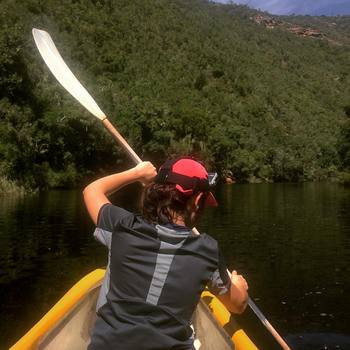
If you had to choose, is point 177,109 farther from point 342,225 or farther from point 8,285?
point 8,285

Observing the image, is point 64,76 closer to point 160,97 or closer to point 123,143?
point 123,143

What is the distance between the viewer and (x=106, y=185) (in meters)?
3.29

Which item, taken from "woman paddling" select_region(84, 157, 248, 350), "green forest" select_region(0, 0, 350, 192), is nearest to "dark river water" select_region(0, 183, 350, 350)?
"green forest" select_region(0, 0, 350, 192)

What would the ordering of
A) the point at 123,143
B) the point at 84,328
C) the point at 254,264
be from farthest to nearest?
the point at 254,264 → the point at 123,143 → the point at 84,328

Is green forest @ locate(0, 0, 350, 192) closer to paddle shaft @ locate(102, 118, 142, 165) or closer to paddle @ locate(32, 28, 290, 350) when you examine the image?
paddle shaft @ locate(102, 118, 142, 165)

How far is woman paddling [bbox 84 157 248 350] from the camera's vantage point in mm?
2816

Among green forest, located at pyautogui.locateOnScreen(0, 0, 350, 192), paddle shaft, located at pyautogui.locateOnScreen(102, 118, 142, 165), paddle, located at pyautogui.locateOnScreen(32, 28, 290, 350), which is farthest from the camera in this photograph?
green forest, located at pyautogui.locateOnScreen(0, 0, 350, 192)

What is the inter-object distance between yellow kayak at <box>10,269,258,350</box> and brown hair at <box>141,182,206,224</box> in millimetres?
1885

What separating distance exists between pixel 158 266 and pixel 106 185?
27.0 inches

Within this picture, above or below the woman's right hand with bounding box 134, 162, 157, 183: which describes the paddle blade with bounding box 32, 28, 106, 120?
above

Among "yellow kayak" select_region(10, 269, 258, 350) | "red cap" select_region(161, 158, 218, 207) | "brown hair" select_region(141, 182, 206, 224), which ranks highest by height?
"red cap" select_region(161, 158, 218, 207)

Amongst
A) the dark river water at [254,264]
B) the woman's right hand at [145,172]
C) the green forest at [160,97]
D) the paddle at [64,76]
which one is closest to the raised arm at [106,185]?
the woman's right hand at [145,172]

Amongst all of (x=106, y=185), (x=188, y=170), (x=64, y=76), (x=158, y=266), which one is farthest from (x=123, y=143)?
(x=158, y=266)

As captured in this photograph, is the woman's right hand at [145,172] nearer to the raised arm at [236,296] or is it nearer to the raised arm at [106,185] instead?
the raised arm at [106,185]
